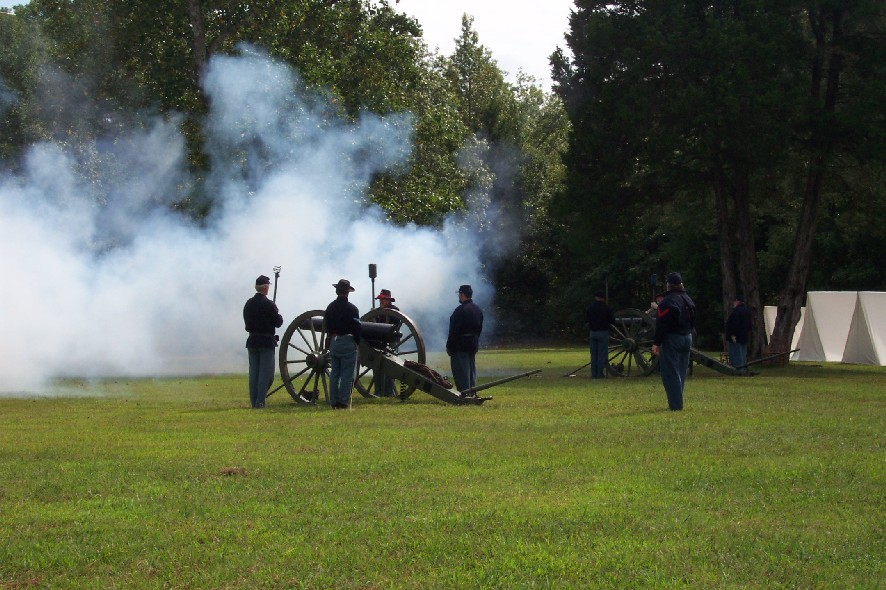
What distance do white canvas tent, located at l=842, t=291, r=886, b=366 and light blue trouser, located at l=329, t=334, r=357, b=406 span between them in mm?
17763

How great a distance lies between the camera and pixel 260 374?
15320 mm

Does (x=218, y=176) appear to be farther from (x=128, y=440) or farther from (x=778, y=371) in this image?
(x=128, y=440)

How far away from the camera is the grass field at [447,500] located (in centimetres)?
574

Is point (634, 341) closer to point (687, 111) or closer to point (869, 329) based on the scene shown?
point (687, 111)

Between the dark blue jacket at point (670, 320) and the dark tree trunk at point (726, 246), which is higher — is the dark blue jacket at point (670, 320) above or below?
below

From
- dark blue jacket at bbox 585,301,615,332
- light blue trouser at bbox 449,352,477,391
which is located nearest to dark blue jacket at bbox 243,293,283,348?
light blue trouser at bbox 449,352,477,391

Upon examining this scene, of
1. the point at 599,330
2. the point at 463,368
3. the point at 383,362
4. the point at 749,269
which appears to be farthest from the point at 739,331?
the point at 383,362

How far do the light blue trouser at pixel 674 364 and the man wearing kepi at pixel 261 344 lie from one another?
497 centimetres

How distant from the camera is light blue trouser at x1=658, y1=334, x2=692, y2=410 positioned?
549 inches

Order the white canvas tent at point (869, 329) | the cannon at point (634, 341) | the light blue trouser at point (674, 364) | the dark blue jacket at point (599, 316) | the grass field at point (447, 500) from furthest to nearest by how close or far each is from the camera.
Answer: the white canvas tent at point (869, 329), the cannon at point (634, 341), the dark blue jacket at point (599, 316), the light blue trouser at point (674, 364), the grass field at point (447, 500)

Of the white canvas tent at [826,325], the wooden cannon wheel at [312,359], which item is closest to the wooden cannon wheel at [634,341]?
the white canvas tent at [826,325]

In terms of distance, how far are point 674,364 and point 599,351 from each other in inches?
350

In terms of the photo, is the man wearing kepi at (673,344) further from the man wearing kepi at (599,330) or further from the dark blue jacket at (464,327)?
the man wearing kepi at (599,330)

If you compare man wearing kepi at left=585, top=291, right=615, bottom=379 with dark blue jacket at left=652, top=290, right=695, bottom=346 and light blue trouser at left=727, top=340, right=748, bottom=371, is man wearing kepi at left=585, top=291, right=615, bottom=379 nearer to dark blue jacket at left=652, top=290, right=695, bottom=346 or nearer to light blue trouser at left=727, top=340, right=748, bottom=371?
light blue trouser at left=727, top=340, right=748, bottom=371
